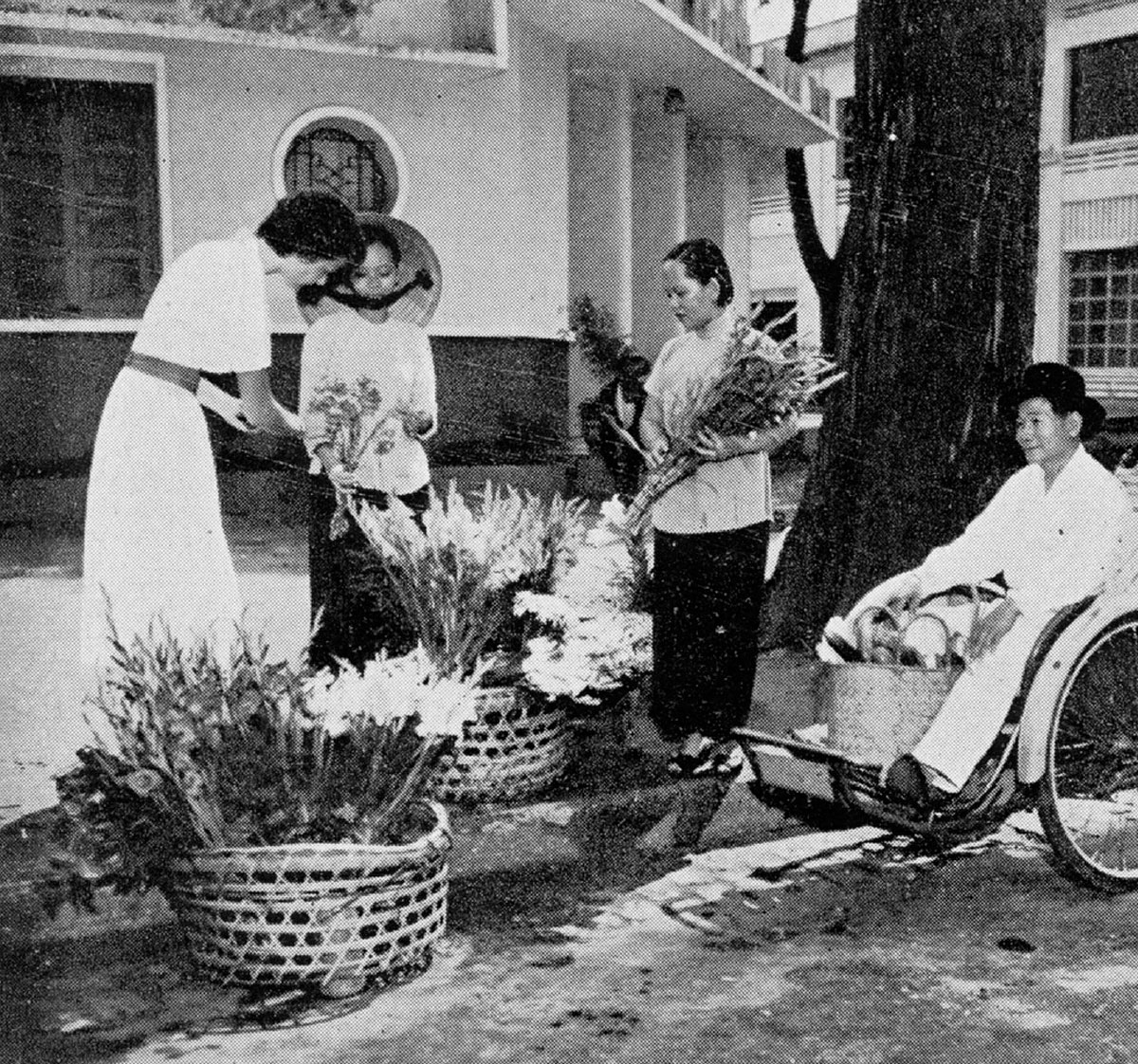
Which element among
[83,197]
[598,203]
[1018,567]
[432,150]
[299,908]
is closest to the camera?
[299,908]

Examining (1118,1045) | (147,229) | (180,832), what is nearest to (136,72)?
(147,229)

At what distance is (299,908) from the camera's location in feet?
11.0

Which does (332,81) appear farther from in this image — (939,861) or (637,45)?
(939,861)

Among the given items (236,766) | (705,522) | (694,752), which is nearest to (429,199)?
(705,522)

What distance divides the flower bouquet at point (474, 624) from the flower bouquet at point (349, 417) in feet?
0.98

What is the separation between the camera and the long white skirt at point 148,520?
4191 mm

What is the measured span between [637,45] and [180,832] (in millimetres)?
5379

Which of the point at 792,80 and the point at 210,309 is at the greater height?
the point at 792,80

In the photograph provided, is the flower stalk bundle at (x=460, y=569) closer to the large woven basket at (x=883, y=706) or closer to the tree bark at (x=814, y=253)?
the large woven basket at (x=883, y=706)

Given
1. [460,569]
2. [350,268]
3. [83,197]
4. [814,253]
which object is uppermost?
[83,197]

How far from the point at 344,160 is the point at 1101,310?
10.2 m

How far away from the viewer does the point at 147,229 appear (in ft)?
19.7

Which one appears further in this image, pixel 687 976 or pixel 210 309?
pixel 210 309

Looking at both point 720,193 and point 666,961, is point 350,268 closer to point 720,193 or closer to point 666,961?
point 666,961
